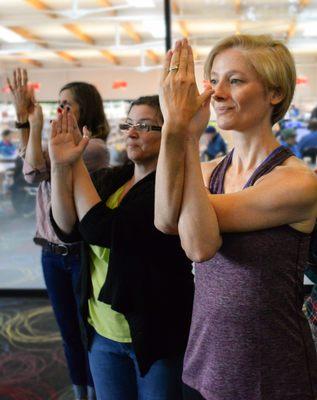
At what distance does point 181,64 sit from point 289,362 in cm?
66

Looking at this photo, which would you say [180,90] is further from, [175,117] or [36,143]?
[36,143]

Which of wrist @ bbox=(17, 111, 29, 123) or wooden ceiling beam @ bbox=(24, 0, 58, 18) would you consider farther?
wooden ceiling beam @ bbox=(24, 0, 58, 18)

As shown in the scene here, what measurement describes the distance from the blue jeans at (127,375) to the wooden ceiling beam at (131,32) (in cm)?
239

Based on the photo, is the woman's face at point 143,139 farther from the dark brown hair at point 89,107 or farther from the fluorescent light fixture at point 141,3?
the fluorescent light fixture at point 141,3

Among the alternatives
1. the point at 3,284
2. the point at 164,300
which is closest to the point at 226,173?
the point at 164,300

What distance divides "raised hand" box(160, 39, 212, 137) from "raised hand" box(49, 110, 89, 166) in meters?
0.59

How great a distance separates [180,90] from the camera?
89cm

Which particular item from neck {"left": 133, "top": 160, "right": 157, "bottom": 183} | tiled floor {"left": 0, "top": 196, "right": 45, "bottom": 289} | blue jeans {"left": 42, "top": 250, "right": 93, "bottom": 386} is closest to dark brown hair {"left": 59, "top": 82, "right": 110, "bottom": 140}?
blue jeans {"left": 42, "top": 250, "right": 93, "bottom": 386}

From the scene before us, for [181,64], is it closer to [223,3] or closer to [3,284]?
[223,3]

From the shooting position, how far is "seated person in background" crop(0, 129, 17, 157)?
3.44 metres

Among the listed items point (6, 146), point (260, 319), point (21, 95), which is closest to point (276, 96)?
point (260, 319)

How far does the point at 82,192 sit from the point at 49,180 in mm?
705

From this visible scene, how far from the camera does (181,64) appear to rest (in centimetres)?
89

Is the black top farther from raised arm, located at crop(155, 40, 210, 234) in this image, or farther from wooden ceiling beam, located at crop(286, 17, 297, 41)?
wooden ceiling beam, located at crop(286, 17, 297, 41)
